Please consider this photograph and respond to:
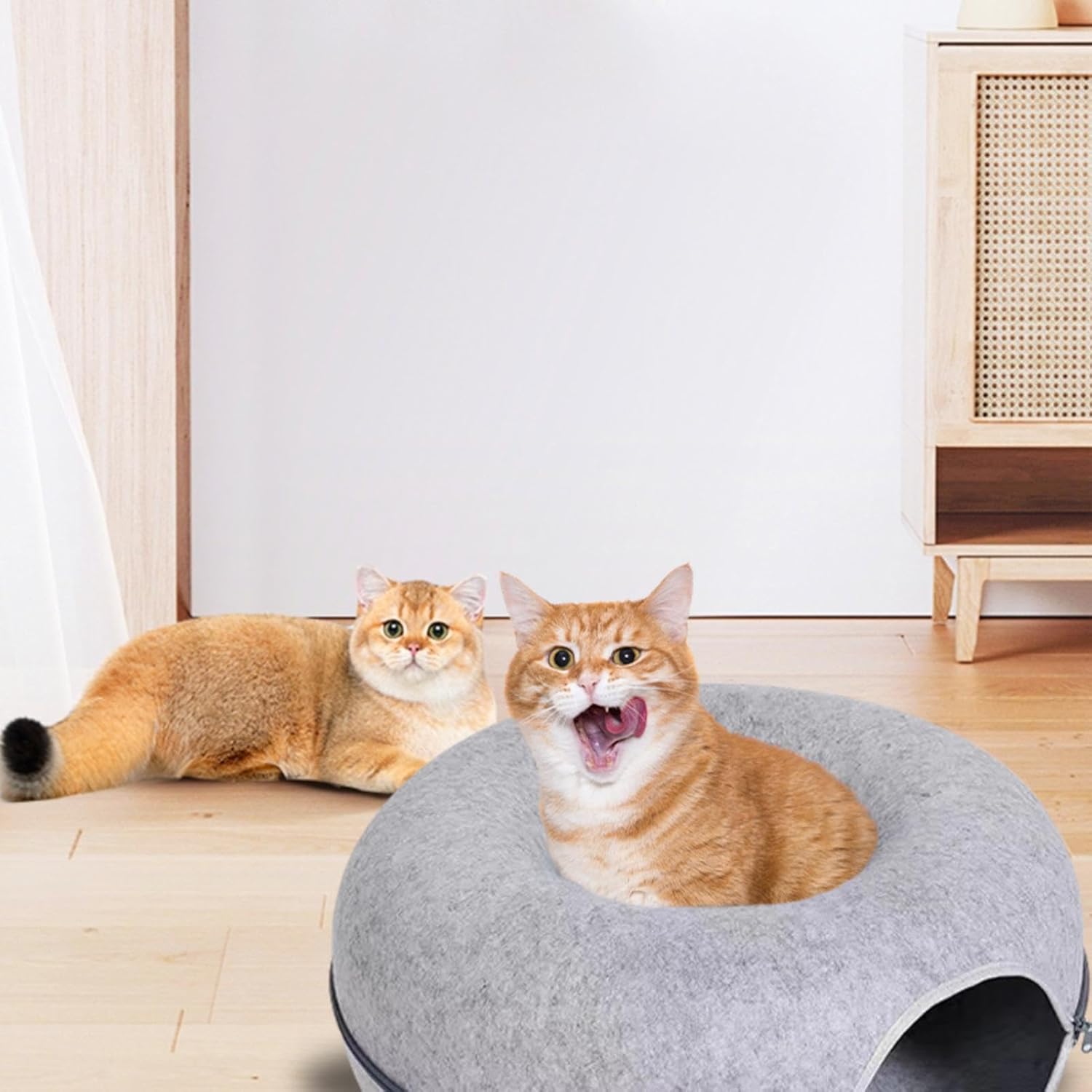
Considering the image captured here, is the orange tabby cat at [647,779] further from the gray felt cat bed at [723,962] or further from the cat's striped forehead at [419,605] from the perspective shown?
the cat's striped forehead at [419,605]

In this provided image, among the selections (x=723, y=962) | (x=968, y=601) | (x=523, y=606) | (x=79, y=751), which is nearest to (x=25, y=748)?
(x=79, y=751)

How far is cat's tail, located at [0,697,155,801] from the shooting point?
2.15 metres

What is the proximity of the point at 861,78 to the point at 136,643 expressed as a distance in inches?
67.4

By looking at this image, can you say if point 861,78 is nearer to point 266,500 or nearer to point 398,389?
point 398,389

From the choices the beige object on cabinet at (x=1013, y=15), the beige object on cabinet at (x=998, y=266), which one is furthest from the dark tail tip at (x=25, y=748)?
the beige object on cabinet at (x=1013, y=15)

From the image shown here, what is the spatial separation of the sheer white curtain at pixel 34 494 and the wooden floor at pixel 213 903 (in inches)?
8.4

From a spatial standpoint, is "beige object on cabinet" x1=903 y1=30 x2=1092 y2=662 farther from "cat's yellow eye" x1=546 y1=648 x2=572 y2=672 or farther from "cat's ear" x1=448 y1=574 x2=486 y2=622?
"cat's yellow eye" x1=546 y1=648 x2=572 y2=672

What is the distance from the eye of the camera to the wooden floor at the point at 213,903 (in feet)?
5.13

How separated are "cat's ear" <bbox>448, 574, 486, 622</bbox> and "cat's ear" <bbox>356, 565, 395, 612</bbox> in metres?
0.09

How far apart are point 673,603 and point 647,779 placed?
0.15 meters

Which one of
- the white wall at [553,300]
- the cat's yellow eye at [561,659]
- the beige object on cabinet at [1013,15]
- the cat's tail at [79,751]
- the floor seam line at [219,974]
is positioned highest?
the beige object on cabinet at [1013,15]

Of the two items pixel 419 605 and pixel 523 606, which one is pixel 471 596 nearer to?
pixel 419 605

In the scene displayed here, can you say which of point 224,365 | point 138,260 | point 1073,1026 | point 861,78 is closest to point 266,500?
point 224,365

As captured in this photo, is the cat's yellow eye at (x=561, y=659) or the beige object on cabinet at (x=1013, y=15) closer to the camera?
the cat's yellow eye at (x=561, y=659)
